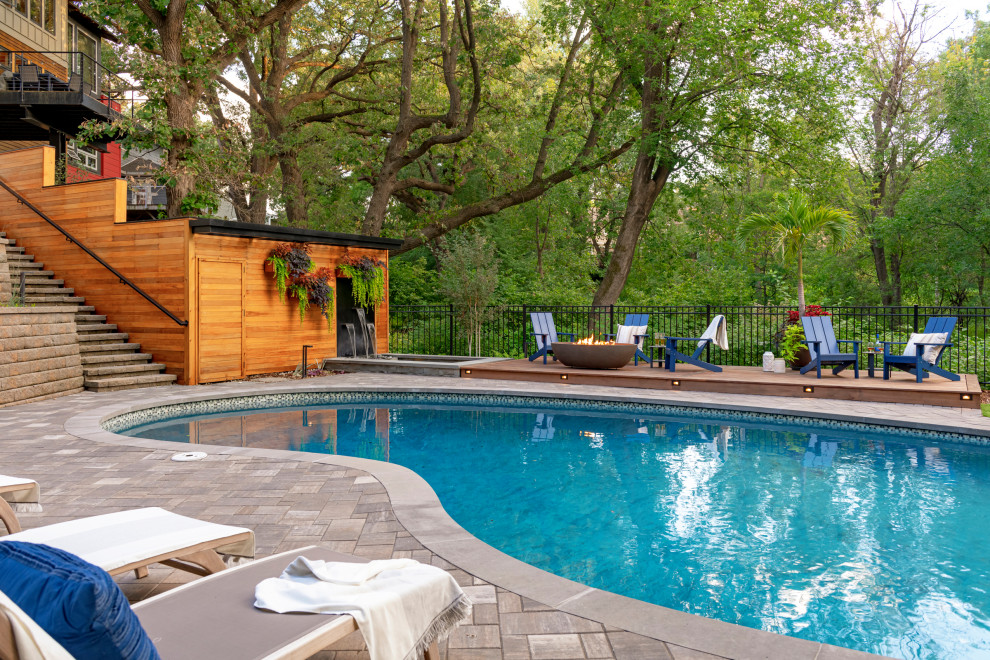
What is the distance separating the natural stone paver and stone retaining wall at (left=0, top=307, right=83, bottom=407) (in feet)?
3.18

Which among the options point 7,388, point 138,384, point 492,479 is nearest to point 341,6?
point 138,384

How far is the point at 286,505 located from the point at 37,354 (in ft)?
22.6

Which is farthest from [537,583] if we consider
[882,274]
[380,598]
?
[882,274]

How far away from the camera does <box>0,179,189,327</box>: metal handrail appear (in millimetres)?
10656

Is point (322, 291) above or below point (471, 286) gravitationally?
below

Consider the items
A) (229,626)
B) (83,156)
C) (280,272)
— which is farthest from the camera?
(83,156)

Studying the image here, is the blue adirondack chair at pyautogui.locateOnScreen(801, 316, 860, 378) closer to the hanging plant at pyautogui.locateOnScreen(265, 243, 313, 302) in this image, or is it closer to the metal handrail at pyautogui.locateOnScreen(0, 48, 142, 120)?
the hanging plant at pyautogui.locateOnScreen(265, 243, 313, 302)

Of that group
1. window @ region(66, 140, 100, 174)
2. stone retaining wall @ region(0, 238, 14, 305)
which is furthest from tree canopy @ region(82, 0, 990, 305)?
stone retaining wall @ region(0, 238, 14, 305)

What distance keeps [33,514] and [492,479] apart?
3417 millimetres

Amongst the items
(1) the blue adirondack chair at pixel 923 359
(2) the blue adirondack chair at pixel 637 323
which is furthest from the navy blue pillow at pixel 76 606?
(2) the blue adirondack chair at pixel 637 323

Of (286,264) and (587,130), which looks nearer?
(286,264)

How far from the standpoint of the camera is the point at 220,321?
36.2ft

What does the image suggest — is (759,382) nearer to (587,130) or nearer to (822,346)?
(822,346)

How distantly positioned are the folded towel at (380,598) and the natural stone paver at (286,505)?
1.31 feet
